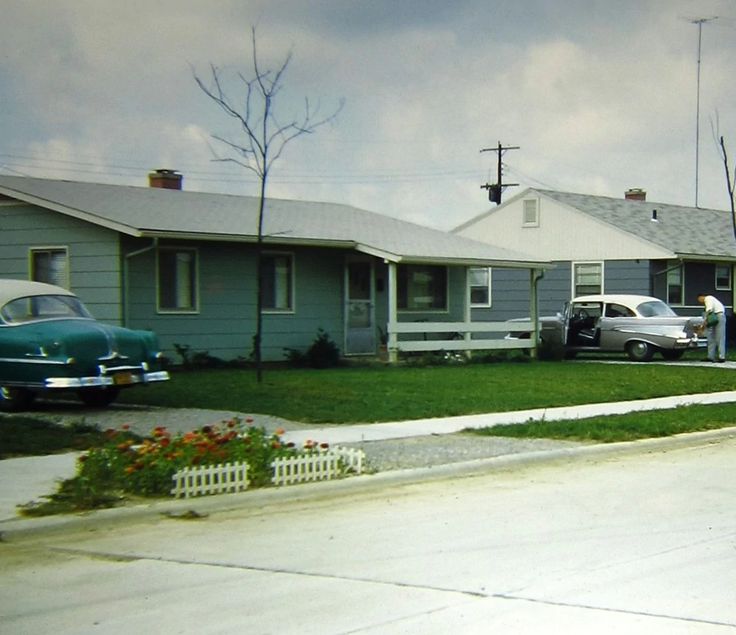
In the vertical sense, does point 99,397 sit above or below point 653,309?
below

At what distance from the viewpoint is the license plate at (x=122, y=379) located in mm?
16438

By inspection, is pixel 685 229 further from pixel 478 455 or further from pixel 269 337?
pixel 478 455

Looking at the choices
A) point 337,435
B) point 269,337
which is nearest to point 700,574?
point 337,435

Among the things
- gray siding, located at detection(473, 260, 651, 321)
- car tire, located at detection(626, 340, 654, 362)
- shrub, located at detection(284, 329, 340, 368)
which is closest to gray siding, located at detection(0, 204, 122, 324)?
shrub, located at detection(284, 329, 340, 368)

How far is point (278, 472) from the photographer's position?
1081 cm

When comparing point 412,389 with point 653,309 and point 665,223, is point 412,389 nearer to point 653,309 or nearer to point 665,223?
point 653,309

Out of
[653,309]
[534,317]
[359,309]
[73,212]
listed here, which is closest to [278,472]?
[73,212]

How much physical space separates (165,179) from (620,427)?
19.4m

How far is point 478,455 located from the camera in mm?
12805

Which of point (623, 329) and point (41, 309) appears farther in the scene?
point (623, 329)

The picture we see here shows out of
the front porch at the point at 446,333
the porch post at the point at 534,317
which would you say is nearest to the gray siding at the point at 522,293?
the front porch at the point at 446,333

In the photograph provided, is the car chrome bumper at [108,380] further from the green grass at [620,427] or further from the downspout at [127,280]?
the downspout at [127,280]

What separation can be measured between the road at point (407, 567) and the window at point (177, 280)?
591 inches

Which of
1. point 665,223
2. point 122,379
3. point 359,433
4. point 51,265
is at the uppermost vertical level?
point 665,223
